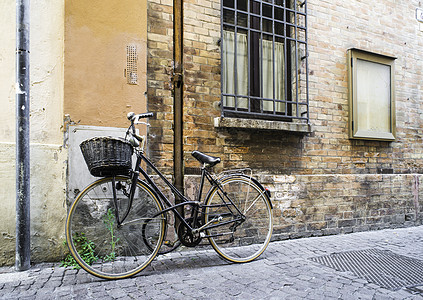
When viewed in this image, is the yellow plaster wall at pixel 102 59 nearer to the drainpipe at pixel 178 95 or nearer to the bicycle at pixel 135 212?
the drainpipe at pixel 178 95

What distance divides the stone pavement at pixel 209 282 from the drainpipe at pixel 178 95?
0.94 metres

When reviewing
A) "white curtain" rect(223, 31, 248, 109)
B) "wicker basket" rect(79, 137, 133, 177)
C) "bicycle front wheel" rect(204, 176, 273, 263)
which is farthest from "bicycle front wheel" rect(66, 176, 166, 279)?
"white curtain" rect(223, 31, 248, 109)

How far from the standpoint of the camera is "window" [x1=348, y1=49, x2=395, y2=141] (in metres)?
5.25

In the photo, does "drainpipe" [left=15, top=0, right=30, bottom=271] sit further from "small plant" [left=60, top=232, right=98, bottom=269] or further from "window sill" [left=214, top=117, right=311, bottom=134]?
"window sill" [left=214, top=117, right=311, bottom=134]

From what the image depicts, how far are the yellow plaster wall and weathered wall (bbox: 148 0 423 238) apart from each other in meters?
0.17

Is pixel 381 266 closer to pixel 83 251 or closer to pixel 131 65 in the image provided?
pixel 83 251

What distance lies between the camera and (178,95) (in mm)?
3982

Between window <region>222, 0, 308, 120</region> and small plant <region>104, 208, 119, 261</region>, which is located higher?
window <region>222, 0, 308, 120</region>

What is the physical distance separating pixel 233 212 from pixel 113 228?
1.21m

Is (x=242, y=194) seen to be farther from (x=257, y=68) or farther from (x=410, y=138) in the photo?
(x=410, y=138)

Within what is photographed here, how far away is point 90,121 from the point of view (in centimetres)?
350

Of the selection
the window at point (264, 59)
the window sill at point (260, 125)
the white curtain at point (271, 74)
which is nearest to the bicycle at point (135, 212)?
the window sill at point (260, 125)

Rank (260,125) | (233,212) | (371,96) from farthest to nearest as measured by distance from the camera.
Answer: (371,96), (260,125), (233,212)

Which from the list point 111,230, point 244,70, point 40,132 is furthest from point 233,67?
point 111,230
